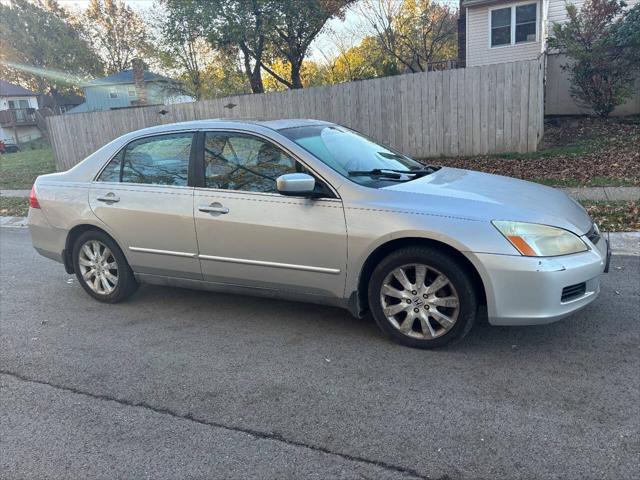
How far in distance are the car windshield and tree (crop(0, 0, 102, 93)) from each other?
53.1 metres

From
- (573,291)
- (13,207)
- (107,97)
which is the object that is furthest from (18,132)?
(573,291)

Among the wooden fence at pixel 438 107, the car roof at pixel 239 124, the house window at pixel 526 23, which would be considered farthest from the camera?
the house window at pixel 526 23

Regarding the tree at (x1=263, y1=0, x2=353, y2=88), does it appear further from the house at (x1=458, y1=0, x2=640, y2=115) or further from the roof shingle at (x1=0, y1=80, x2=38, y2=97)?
the roof shingle at (x1=0, y1=80, x2=38, y2=97)

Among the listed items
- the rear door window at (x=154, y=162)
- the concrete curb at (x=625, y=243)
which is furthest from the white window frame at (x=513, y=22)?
the rear door window at (x=154, y=162)

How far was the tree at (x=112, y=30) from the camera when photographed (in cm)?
5072

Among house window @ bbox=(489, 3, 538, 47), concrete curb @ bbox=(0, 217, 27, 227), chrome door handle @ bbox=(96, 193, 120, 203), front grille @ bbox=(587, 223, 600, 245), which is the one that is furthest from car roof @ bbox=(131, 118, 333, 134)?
house window @ bbox=(489, 3, 538, 47)

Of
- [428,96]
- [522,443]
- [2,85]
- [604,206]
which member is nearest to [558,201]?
[522,443]

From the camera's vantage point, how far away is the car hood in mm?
3629

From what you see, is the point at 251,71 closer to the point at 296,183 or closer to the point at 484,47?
the point at 484,47

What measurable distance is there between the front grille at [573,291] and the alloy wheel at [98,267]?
12.6ft

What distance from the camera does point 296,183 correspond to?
3859mm

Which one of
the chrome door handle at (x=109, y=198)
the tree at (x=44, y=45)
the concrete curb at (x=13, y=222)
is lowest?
the concrete curb at (x=13, y=222)

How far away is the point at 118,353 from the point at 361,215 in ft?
7.08

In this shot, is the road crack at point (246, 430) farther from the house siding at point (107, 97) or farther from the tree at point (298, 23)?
the house siding at point (107, 97)
